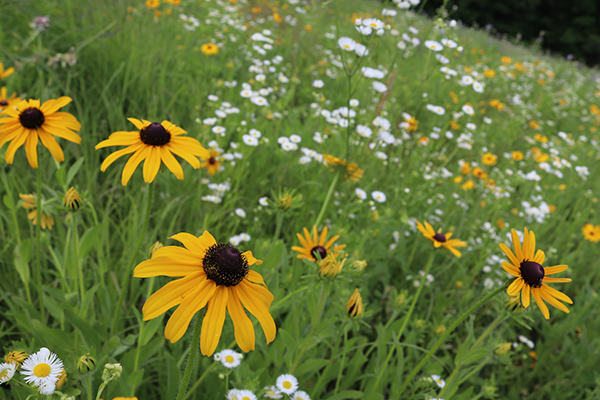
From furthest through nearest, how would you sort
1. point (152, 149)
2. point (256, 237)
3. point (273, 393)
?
1. point (256, 237)
2. point (273, 393)
3. point (152, 149)

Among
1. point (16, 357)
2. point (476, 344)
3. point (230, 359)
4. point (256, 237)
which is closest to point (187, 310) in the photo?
point (16, 357)

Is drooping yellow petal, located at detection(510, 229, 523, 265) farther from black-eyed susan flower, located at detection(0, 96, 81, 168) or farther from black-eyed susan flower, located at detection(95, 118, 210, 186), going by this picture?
black-eyed susan flower, located at detection(0, 96, 81, 168)

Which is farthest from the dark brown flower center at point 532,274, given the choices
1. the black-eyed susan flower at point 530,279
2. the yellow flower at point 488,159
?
the yellow flower at point 488,159

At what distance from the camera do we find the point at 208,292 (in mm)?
729

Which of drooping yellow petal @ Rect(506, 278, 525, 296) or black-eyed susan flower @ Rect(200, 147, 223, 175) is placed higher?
drooping yellow petal @ Rect(506, 278, 525, 296)

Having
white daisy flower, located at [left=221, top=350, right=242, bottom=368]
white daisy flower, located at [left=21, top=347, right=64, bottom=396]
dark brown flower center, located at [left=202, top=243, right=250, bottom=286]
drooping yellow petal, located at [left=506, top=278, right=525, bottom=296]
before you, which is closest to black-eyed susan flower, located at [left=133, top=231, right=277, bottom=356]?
dark brown flower center, located at [left=202, top=243, right=250, bottom=286]

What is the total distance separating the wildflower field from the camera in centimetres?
94

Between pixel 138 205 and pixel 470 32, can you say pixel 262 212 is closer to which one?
pixel 138 205

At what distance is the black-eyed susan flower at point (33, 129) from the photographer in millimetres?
1030

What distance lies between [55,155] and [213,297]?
69cm

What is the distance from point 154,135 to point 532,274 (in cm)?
99

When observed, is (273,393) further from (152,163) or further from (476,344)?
(152,163)

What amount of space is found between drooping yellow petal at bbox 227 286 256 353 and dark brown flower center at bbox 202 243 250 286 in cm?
4

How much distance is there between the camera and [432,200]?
2.56 m
